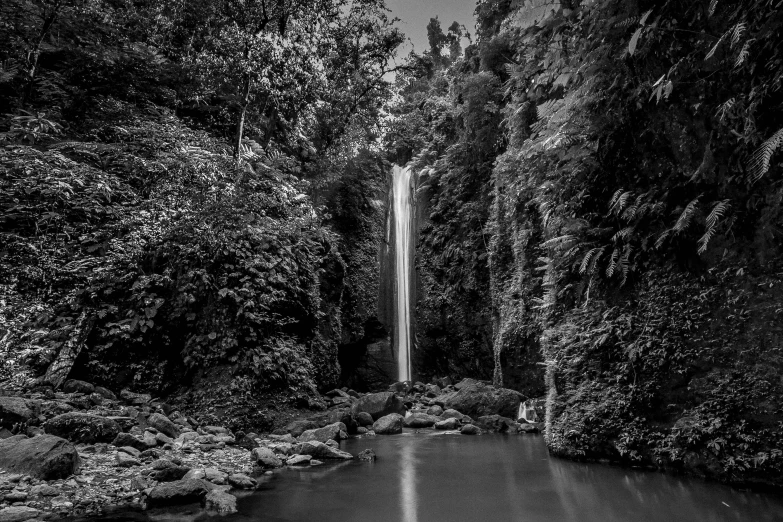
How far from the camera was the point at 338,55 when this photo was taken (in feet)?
49.1

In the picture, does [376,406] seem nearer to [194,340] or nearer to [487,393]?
[487,393]

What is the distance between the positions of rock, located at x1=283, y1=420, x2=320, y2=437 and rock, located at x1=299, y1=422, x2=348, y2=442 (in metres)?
0.25

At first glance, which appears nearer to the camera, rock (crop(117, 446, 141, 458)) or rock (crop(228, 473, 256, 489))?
rock (crop(228, 473, 256, 489))

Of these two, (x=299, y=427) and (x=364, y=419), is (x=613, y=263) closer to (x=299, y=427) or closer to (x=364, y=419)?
(x=299, y=427)

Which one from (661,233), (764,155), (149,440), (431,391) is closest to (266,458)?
(149,440)

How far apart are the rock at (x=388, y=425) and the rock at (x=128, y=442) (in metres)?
4.70

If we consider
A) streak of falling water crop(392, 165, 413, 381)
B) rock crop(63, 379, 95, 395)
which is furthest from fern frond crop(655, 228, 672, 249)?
streak of falling water crop(392, 165, 413, 381)

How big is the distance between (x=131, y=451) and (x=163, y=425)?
3.31ft

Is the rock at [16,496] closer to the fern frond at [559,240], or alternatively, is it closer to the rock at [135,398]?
the rock at [135,398]

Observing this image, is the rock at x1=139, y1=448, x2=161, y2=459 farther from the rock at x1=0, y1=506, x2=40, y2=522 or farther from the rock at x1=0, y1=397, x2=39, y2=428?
the rock at x1=0, y1=506, x2=40, y2=522

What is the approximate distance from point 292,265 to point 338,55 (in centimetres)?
965

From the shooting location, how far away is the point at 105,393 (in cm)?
646

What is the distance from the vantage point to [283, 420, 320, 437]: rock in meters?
7.19

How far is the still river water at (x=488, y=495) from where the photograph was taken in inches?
148
